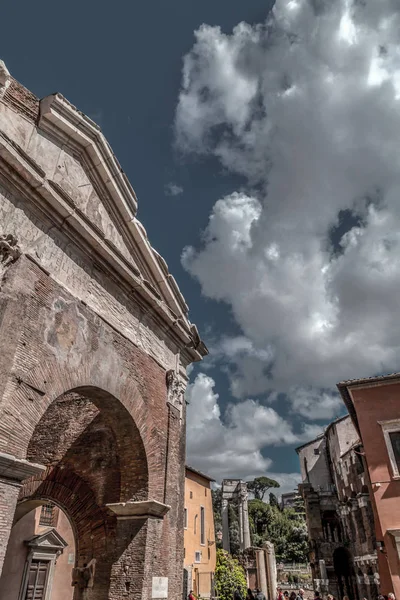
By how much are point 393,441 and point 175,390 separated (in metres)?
8.16

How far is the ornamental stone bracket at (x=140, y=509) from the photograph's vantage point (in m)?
6.93

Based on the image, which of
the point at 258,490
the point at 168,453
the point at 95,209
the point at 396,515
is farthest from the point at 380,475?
the point at 258,490

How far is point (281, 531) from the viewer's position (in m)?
51.5

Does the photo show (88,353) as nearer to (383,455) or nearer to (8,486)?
(8,486)

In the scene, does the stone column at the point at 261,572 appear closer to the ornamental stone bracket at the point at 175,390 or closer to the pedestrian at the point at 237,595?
the pedestrian at the point at 237,595

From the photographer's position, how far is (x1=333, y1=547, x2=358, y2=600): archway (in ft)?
78.2

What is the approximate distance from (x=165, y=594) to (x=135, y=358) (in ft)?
12.6

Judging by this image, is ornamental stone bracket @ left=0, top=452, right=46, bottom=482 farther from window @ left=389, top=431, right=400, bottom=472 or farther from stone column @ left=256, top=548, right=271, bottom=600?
stone column @ left=256, top=548, right=271, bottom=600

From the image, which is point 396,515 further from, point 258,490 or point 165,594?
point 258,490

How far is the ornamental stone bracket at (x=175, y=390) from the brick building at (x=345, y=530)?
38.4 feet

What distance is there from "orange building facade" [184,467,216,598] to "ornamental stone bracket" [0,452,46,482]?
18300 mm

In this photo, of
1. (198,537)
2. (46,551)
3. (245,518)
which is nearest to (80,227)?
(46,551)

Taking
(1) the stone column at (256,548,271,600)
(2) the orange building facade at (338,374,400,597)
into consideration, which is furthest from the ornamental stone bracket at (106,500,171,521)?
(1) the stone column at (256,548,271,600)

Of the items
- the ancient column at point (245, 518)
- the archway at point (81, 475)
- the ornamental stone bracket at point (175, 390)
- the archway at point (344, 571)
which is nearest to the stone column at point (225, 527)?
the ancient column at point (245, 518)
